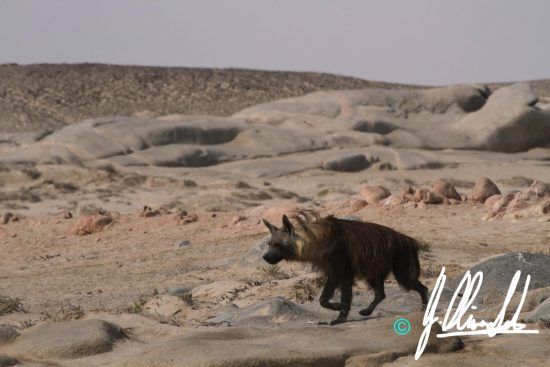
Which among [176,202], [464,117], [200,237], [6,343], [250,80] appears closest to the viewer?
[6,343]

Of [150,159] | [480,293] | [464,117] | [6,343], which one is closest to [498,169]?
[464,117]

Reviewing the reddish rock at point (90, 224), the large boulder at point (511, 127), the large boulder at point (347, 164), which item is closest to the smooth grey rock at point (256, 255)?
the reddish rock at point (90, 224)

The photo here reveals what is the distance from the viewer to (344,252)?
9102 millimetres

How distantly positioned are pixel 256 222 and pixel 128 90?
55724 mm

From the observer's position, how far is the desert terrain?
313 inches

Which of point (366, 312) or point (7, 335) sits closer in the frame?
point (7, 335)

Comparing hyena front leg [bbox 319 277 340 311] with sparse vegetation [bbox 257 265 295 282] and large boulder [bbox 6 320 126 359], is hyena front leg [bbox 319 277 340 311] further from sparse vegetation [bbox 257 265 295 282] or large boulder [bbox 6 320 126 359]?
sparse vegetation [bbox 257 265 295 282]

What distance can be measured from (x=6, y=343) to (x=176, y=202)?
17289mm

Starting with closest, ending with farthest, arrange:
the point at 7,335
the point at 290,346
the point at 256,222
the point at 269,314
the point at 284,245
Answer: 1. the point at 290,346
2. the point at 7,335
3. the point at 284,245
4. the point at 269,314
5. the point at 256,222

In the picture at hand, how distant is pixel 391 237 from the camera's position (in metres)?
9.19

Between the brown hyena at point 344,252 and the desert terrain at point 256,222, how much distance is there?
360 millimetres

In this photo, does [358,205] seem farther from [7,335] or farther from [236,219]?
[7,335]

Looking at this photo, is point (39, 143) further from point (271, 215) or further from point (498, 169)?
point (271, 215)

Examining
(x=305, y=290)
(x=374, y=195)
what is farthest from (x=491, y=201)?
(x=305, y=290)
